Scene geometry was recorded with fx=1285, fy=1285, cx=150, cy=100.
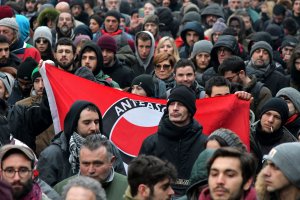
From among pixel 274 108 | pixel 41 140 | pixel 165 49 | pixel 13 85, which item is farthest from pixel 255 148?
pixel 165 49

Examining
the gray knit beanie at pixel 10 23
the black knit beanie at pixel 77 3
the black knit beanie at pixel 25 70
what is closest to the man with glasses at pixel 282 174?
the black knit beanie at pixel 25 70

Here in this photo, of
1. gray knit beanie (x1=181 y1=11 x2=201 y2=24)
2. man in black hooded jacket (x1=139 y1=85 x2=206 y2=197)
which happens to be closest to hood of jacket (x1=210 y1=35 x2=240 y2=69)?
gray knit beanie (x1=181 y1=11 x2=201 y2=24)

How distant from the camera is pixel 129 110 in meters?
13.7

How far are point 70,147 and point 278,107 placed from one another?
287 cm

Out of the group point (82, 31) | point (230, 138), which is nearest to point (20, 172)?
point (230, 138)

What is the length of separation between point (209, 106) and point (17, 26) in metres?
4.39

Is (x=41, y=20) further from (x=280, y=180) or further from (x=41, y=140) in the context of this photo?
(x=280, y=180)

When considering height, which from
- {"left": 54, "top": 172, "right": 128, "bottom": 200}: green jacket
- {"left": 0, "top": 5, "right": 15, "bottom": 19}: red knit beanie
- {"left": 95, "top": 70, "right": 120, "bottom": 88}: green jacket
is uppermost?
{"left": 0, "top": 5, "right": 15, "bottom": 19}: red knit beanie

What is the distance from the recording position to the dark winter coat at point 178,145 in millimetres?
12023

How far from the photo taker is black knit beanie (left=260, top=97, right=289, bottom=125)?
1366cm

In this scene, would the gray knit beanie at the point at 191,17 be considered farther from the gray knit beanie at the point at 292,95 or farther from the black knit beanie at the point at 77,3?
the gray knit beanie at the point at 292,95

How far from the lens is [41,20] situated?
20.6 m

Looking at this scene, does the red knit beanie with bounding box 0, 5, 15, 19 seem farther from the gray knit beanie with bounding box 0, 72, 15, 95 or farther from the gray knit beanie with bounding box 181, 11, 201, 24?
the gray knit beanie with bounding box 0, 72, 15, 95

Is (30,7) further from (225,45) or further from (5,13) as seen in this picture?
(225,45)
